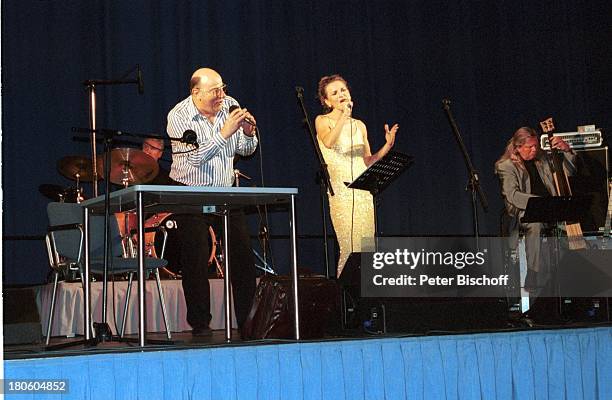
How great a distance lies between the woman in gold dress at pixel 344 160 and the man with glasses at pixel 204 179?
5.59ft

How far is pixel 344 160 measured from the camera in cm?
595

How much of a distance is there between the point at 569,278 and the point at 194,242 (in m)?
2.17

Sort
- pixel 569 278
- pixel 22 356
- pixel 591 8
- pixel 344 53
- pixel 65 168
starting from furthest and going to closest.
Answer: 1. pixel 591 8
2. pixel 344 53
3. pixel 65 168
4. pixel 569 278
5. pixel 22 356

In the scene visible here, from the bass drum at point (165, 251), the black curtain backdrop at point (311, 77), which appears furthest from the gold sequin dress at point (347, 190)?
the black curtain backdrop at point (311, 77)

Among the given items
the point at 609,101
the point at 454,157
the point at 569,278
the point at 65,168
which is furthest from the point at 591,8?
the point at 65,168

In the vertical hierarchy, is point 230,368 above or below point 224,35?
below

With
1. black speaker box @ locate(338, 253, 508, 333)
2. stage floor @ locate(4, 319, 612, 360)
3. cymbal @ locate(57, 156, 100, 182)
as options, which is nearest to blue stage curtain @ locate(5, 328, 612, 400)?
stage floor @ locate(4, 319, 612, 360)

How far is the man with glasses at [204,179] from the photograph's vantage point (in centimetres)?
405

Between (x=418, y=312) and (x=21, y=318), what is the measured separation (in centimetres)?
175

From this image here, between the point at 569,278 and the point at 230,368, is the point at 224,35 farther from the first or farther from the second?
the point at 230,368

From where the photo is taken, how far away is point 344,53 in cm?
737

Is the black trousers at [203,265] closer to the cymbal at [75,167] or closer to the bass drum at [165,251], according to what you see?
the bass drum at [165,251]

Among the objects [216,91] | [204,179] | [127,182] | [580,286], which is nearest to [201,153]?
[204,179]

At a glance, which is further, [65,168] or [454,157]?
[454,157]
